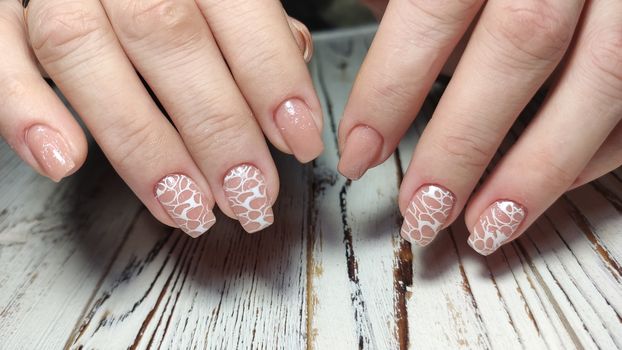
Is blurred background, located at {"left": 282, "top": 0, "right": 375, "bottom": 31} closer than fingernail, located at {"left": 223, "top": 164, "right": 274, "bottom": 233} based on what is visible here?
No

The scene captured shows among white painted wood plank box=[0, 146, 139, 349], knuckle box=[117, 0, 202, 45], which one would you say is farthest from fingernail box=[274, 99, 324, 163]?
white painted wood plank box=[0, 146, 139, 349]

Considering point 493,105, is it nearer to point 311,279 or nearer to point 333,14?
point 311,279

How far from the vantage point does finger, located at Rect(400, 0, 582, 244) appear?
0.45 metres

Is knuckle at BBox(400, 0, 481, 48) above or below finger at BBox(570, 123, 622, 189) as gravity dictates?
above

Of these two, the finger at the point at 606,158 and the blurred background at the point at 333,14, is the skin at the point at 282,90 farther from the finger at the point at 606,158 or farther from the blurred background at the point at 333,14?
the blurred background at the point at 333,14

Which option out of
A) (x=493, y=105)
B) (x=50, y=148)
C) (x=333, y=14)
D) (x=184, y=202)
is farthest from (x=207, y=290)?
(x=333, y=14)

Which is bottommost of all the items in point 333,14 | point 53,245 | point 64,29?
point 333,14

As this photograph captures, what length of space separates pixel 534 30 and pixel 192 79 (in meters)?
0.29

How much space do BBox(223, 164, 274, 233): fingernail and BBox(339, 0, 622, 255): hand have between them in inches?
3.6

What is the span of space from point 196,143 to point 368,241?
0.20 metres

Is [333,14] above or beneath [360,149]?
beneath

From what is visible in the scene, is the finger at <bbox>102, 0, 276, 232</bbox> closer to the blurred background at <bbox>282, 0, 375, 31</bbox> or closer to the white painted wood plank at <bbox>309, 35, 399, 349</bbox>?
the white painted wood plank at <bbox>309, 35, 399, 349</bbox>

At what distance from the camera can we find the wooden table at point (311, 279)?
0.45 m

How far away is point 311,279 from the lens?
517mm
